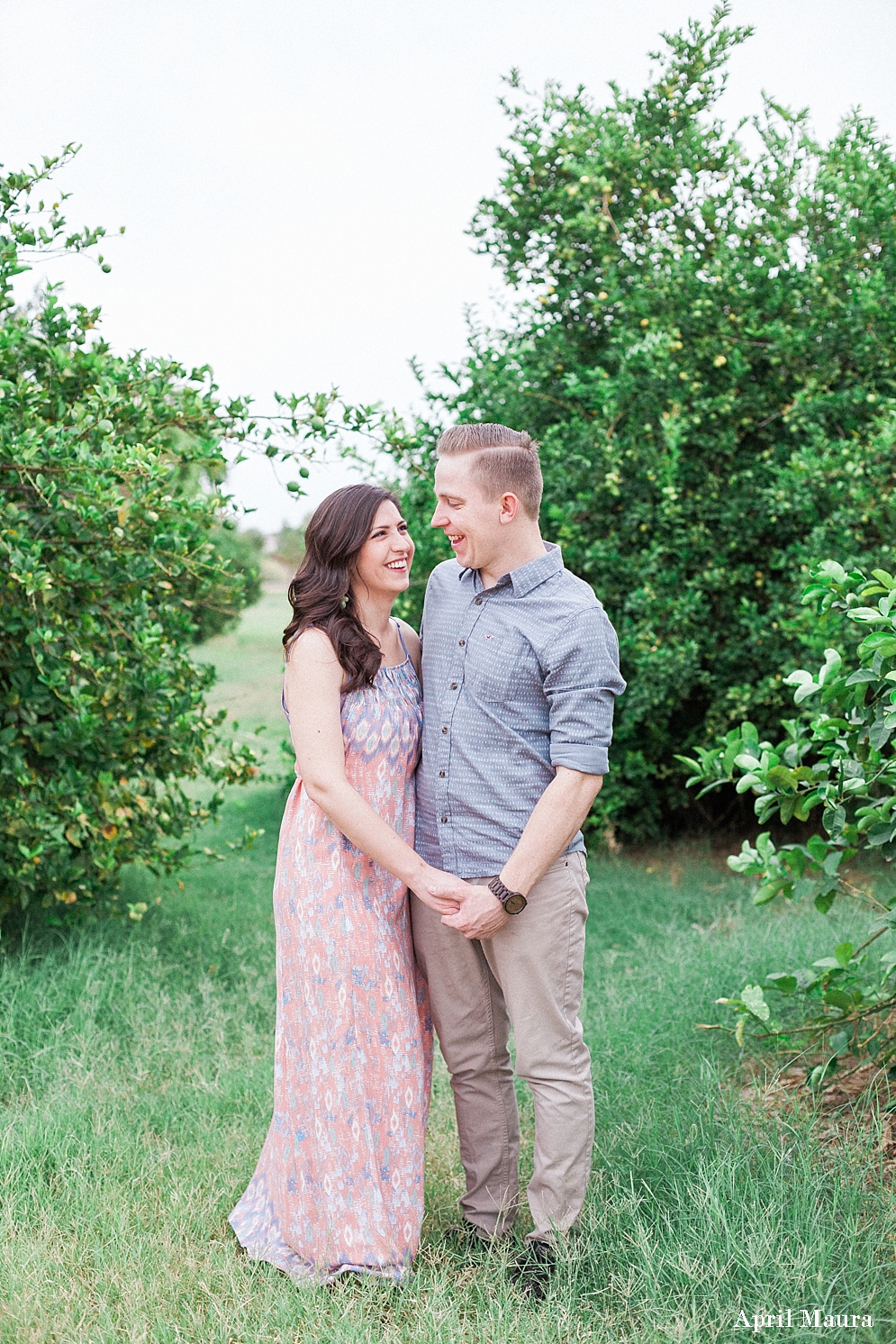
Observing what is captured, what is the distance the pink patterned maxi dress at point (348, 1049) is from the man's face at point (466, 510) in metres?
0.43

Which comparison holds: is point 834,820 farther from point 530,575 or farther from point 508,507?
point 508,507

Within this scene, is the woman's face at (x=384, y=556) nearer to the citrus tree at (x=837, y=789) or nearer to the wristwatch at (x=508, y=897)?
the wristwatch at (x=508, y=897)

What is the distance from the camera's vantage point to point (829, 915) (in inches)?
207

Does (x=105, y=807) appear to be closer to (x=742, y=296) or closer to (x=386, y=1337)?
(x=386, y=1337)

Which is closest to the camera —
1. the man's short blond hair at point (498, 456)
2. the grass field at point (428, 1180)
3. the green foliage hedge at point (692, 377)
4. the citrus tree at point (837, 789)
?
the grass field at point (428, 1180)

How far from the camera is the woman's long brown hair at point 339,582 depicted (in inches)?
108

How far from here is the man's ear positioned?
2.75m

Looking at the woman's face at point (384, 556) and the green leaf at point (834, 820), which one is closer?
the woman's face at point (384, 556)

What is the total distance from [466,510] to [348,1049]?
136 centimetres

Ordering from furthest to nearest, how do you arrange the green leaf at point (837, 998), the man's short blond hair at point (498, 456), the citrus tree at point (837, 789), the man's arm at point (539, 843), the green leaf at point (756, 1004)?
the green leaf at point (756, 1004) < the green leaf at point (837, 998) < the citrus tree at point (837, 789) < the man's short blond hair at point (498, 456) < the man's arm at point (539, 843)

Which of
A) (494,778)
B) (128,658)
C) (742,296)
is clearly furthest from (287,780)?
(494,778)

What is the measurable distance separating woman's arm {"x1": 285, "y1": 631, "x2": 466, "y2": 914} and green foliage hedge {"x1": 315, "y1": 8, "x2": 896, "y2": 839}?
12.0 feet

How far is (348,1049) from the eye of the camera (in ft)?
8.99

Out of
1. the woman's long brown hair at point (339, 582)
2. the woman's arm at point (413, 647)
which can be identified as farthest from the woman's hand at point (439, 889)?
the woman's arm at point (413, 647)
